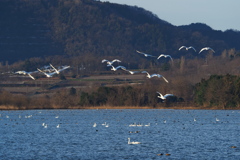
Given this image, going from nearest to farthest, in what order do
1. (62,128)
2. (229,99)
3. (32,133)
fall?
1. (32,133)
2. (62,128)
3. (229,99)

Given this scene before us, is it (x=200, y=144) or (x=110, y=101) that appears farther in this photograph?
(x=110, y=101)

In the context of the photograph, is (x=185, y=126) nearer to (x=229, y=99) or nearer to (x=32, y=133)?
(x=32, y=133)

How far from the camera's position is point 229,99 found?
116m

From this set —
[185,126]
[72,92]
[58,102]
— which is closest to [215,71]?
[72,92]

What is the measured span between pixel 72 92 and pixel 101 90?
18436 millimetres

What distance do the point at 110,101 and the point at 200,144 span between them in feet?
247

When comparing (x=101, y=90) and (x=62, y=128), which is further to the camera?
(x=101, y=90)

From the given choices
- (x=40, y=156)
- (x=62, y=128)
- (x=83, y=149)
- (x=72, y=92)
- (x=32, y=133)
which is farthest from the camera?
(x=72, y=92)

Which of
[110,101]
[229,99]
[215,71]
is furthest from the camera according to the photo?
[215,71]

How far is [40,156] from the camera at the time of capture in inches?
1912

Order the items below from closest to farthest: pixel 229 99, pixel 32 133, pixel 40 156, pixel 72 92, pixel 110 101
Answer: pixel 40 156 < pixel 32 133 < pixel 229 99 < pixel 110 101 < pixel 72 92

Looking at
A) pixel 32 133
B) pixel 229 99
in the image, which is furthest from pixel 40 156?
pixel 229 99

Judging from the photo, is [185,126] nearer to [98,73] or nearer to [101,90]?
[101,90]

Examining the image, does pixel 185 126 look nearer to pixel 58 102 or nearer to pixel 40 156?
pixel 40 156
